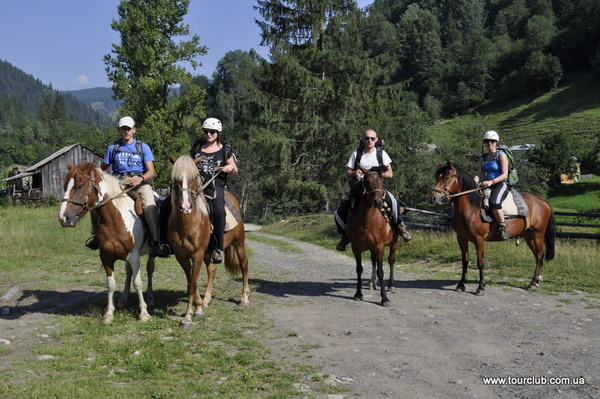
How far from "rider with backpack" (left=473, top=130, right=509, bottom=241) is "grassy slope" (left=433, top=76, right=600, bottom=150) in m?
55.2

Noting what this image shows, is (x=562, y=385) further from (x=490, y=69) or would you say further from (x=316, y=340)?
(x=490, y=69)

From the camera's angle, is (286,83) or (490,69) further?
(490,69)

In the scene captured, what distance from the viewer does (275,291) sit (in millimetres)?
9867

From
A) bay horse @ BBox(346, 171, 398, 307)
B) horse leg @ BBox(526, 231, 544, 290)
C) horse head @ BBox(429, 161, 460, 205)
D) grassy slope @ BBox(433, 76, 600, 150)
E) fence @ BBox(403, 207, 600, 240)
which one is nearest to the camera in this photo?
bay horse @ BBox(346, 171, 398, 307)

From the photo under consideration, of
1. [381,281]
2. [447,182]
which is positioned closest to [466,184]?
[447,182]

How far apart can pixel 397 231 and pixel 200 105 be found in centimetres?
2791

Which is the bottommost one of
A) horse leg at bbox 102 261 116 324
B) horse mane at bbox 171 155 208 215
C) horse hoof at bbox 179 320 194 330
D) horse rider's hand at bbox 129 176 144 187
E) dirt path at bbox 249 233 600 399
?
dirt path at bbox 249 233 600 399

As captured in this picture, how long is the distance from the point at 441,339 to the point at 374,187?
9.30ft

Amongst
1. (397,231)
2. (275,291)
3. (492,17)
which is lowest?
(275,291)

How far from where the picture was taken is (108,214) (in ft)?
23.2

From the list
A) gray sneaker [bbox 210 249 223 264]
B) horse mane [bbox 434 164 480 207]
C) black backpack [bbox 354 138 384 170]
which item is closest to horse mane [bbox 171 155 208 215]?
gray sneaker [bbox 210 249 223 264]

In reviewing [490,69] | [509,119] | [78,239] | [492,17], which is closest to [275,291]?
[78,239]

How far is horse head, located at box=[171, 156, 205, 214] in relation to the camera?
21.3 feet

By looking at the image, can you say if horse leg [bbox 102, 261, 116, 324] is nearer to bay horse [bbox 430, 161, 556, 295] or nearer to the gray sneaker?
the gray sneaker
